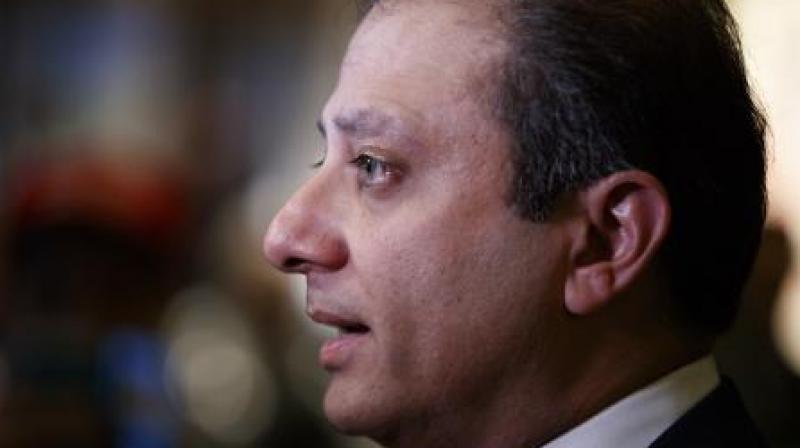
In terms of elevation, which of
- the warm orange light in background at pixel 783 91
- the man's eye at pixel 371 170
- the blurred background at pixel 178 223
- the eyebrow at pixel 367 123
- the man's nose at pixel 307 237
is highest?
the eyebrow at pixel 367 123

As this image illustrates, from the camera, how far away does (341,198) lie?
6.02ft

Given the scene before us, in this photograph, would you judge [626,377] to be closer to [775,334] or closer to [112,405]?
[775,334]

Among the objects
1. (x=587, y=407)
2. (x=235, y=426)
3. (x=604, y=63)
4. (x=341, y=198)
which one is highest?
(x=604, y=63)

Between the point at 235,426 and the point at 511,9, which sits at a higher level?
the point at 511,9

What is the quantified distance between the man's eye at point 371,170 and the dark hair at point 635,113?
0.43ft

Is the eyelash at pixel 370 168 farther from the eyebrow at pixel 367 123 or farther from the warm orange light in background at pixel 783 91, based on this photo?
the warm orange light in background at pixel 783 91

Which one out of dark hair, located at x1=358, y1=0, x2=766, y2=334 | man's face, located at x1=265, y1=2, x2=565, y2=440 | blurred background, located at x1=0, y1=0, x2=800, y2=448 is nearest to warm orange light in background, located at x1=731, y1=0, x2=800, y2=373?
blurred background, located at x1=0, y1=0, x2=800, y2=448

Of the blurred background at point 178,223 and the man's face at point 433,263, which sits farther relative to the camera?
the blurred background at point 178,223

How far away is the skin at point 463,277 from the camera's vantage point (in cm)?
178

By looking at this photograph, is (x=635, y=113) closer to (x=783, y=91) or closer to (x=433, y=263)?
(x=433, y=263)

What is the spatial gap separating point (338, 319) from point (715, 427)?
392 mm

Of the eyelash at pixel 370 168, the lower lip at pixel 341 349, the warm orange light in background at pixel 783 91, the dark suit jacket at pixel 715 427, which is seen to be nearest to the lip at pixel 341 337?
the lower lip at pixel 341 349

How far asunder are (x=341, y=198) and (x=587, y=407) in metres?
0.33

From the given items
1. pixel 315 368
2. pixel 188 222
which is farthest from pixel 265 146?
pixel 315 368
